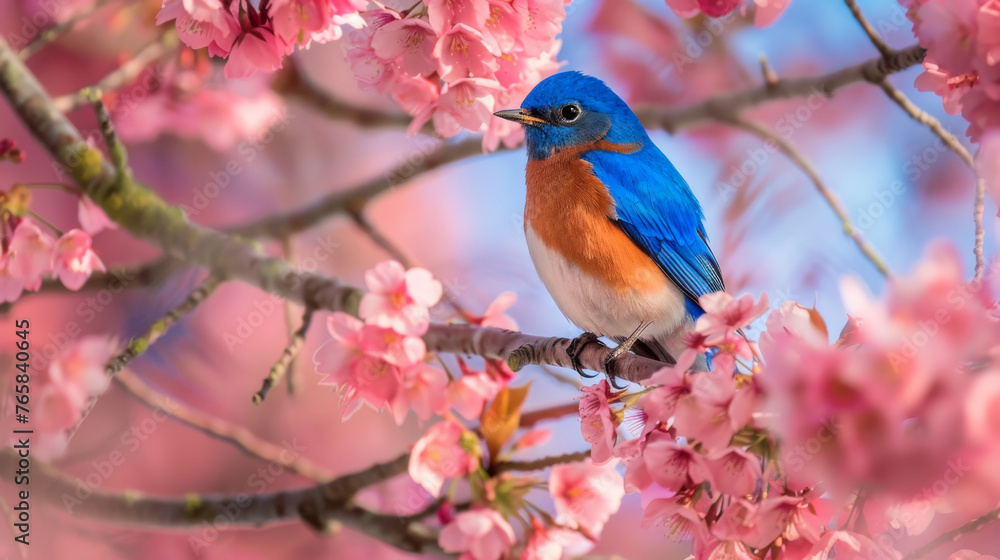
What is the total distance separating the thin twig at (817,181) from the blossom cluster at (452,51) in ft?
2.84

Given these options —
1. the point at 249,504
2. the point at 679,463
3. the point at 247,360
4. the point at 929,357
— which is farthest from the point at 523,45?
the point at 247,360

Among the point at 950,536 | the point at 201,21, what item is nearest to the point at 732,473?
the point at 950,536

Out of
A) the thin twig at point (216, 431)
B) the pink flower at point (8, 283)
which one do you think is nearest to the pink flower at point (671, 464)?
the thin twig at point (216, 431)

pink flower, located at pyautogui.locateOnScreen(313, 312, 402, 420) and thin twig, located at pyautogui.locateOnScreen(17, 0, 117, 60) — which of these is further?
thin twig, located at pyautogui.locateOnScreen(17, 0, 117, 60)

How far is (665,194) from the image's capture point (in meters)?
1.80

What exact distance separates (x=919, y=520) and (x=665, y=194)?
0.98 meters

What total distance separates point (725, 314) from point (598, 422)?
1.07 ft

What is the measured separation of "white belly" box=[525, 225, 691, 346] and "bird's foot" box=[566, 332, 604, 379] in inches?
1.1

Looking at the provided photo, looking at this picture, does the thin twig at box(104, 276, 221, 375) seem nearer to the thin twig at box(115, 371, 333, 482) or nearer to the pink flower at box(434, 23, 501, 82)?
the thin twig at box(115, 371, 333, 482)

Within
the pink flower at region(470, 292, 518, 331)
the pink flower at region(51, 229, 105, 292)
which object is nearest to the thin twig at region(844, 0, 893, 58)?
the pink flower at region(470, 292, 518, 331)

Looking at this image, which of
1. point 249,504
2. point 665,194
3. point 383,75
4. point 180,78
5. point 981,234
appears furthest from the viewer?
point 180,78

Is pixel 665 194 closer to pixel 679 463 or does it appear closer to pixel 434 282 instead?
pixel 434 282

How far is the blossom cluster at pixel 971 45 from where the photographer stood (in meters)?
0.99

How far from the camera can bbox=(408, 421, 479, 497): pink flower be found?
66.1 inches
